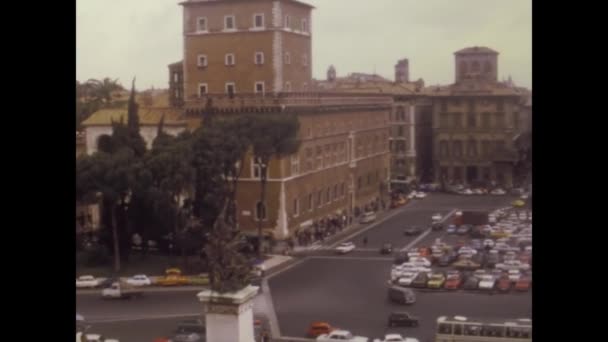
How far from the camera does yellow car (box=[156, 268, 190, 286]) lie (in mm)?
4309

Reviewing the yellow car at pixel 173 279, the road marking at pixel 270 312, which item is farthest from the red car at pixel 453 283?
the yellow car at pixel 173 279

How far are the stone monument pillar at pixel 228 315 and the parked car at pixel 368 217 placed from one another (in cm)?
200

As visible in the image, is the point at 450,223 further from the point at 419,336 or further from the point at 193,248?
the point at 193,248

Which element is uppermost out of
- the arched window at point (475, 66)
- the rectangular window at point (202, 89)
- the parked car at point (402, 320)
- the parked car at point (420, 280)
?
the arched window at point (475, 66)

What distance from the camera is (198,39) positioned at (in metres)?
4.62

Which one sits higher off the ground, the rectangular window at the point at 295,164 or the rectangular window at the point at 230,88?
the rectangular window at the point at 230,88

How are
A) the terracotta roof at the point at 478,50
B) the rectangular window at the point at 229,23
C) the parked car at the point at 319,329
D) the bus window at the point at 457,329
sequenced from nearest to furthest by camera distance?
the terracotta roof at the point at 478,50 → the bus window at the point at 457,329 → the parked car at the point at 319,329 → the rectangular window at the point at 229,23

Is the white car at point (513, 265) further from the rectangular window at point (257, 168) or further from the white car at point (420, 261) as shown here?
the rectangular window at point (257, 168)

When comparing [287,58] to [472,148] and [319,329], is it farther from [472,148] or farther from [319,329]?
[319,329]

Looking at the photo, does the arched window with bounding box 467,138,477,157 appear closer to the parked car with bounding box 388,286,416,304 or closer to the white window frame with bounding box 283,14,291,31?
the parked car with bounding box 388,286,416,304

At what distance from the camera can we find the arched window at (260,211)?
4441 millimetres
